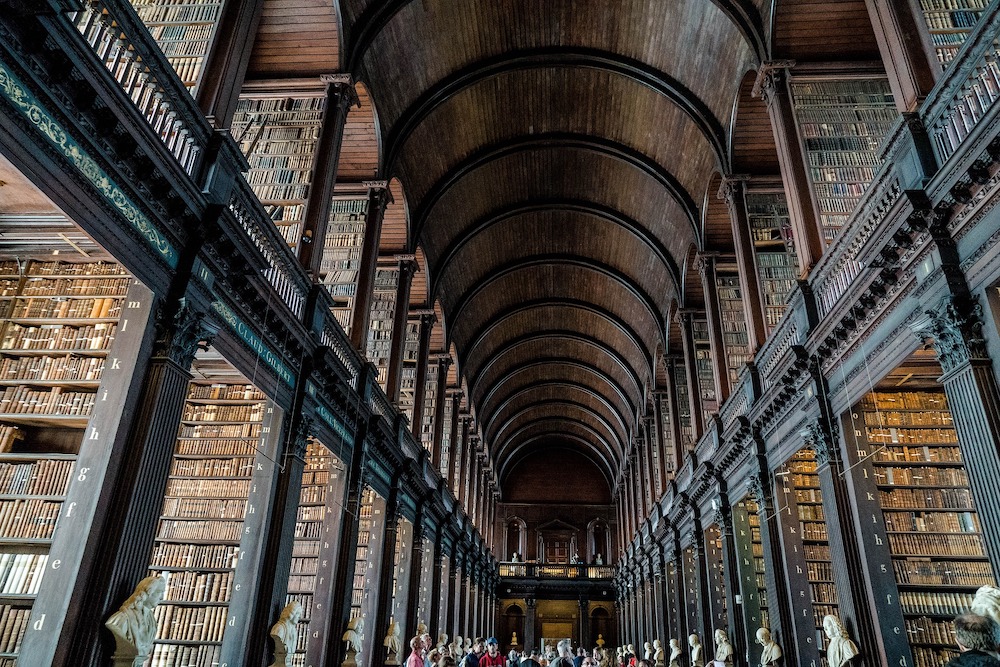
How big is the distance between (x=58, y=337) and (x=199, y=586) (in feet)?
9.63

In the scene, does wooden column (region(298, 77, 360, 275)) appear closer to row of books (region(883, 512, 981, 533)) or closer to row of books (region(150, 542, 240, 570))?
row of books (region(150, 542, 240, 570))

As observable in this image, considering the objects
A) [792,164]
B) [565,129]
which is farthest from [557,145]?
[792,164]

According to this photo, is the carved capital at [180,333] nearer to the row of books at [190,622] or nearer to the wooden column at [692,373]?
the row of books at [190,622]

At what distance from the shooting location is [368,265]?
9.77 meters

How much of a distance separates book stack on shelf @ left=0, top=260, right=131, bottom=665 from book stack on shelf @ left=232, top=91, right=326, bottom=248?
2164mm

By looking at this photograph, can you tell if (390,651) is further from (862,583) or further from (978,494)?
(978,494)

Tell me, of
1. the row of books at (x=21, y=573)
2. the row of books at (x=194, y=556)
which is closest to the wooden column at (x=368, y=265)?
the row of books at (x=194, y=556)

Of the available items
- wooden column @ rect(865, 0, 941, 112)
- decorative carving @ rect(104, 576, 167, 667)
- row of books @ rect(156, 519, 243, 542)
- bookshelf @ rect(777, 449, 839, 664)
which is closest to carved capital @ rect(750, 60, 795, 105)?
wooden column @ rect(865, 0, 941, 112)

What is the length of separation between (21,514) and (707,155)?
1165 cm

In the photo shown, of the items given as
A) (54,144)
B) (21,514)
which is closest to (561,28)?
(54,144)

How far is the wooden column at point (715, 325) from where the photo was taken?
11594 mm

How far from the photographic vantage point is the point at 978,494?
440 cm

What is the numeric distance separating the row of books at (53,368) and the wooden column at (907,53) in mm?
7474

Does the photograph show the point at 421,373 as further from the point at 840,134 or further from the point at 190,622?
the point at 840,134
